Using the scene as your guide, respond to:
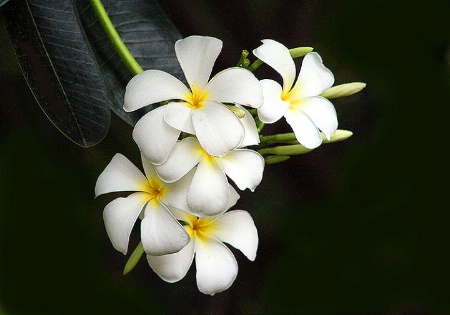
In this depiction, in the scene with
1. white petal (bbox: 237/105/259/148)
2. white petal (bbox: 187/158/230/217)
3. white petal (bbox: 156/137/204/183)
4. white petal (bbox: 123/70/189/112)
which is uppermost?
white petal (bbox: 123/70/189/112)

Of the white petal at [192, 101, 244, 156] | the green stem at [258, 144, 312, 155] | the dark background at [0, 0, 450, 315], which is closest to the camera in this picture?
the white petal at [192, 101, 244, 156]

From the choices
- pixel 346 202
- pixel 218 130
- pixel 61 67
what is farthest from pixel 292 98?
pixel 346 202

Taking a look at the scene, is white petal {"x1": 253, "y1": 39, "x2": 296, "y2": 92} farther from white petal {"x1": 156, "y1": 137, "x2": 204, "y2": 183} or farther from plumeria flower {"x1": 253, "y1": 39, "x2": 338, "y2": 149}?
white petal {"x1": 156, "y1": 137, "x2": 204, "y2": 183}

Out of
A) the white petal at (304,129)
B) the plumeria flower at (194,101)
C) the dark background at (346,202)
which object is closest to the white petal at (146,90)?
the plumeria flower at (194,101)

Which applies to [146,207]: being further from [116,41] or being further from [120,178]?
[116,41]

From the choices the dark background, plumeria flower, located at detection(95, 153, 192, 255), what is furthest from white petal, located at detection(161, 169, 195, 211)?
the dark background

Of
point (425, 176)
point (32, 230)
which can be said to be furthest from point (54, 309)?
point (425, 176)
